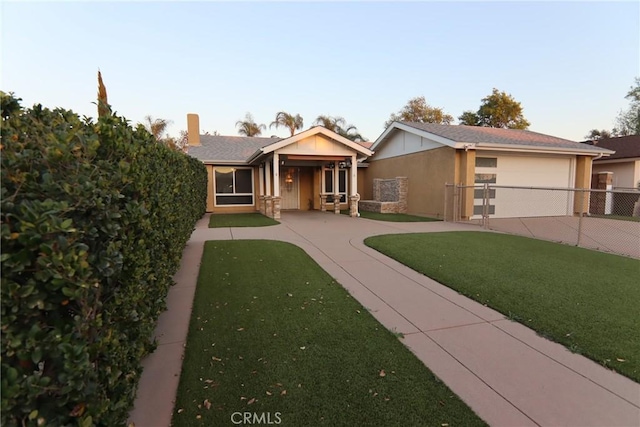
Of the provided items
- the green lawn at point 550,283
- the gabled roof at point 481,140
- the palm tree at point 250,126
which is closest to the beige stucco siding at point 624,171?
the gabled roof at point 481,140

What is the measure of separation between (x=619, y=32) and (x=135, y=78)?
13.7 meters

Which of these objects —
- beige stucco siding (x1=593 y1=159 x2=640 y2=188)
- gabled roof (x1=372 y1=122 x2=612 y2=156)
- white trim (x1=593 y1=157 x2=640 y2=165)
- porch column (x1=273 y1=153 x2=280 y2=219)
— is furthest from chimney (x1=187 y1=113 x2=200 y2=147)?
beige stucco siding (x1=593 y1=159 x2=640 y2=188)

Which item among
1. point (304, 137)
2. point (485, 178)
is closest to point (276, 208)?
point (304, 137)

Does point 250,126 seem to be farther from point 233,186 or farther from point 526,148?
point 526,148

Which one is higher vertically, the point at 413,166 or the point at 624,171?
the point at 413,166

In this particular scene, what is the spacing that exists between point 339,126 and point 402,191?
15946 mm

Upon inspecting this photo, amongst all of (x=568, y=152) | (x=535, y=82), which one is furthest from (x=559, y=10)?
(x=535, y=82)

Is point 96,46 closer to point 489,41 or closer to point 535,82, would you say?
point 489,41

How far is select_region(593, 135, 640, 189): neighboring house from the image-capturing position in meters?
16.9

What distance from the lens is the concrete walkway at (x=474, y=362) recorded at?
7.97 ft

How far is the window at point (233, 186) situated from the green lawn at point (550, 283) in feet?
34.4

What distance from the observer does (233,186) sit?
1755 cm

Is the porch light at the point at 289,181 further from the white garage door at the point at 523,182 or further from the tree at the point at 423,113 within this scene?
the tree at the point at 423,113

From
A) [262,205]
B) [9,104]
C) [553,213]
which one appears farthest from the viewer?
[262,205]
